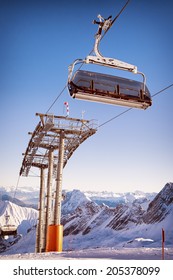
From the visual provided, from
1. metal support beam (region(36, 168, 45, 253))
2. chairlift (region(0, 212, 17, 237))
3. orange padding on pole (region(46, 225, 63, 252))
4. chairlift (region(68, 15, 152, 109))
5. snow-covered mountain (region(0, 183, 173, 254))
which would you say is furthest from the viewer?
snow-covered mountain (region(0, 183, 173, 254))

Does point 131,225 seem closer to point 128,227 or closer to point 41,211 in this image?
point 128,227

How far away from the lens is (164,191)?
77625 mm

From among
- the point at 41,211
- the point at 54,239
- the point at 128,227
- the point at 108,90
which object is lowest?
the point at 128,227

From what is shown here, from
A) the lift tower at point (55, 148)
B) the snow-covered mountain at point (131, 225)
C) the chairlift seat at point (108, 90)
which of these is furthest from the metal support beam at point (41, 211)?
the chairlift seat at point (108, 90)

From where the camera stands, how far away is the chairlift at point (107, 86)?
32.1 feet

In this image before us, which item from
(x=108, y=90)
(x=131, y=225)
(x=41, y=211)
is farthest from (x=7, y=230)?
(x=131, y=225)

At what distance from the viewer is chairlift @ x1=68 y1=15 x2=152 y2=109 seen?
385 inches

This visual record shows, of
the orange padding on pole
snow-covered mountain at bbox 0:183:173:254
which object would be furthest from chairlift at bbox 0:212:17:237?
the orange padding on pole

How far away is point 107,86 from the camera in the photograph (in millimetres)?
10523

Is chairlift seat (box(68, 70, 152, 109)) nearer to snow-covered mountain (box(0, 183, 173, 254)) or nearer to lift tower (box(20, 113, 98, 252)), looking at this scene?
lift tower (box(20, 113, 98, 252))

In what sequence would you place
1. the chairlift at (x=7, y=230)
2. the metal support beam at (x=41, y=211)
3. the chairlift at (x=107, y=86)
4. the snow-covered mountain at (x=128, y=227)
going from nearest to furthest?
the chairlift at (x=107, y=86)
the metal support beam at (x=41, y=211)
the chairlift at (x=7, y=230)
the snow-covered mountain at (x=128, y=227)

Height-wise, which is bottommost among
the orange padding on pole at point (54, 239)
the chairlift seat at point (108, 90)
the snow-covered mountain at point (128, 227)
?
the snow-covered mountain at point (128, 227)

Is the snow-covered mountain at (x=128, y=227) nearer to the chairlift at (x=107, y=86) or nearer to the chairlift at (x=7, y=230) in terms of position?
the chairlift at (x=7, y=230)
